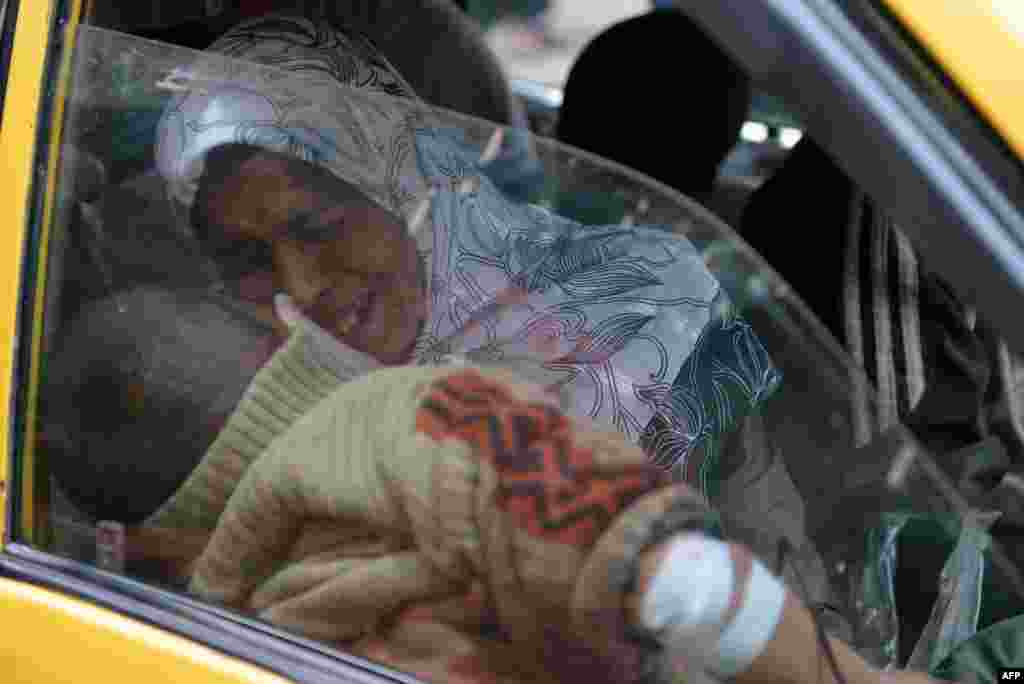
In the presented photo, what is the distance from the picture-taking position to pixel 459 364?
117cm

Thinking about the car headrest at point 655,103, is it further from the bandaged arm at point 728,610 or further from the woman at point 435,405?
the bandaged arm at point 728,610

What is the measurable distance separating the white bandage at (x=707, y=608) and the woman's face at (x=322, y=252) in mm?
439

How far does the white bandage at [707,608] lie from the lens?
92 centimetres

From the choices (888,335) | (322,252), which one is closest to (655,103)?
(888,335)

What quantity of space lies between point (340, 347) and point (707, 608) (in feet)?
1.63

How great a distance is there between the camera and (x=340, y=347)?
48.7 inches

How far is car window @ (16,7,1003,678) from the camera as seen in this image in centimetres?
113

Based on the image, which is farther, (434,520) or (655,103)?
(655,103)

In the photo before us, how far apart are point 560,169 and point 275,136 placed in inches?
14.5

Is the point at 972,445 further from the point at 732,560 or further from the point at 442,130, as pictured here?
the point at 442,130

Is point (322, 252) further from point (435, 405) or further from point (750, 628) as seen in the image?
point (750, 628)

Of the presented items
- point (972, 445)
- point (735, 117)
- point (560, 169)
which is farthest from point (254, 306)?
point (735, 117)

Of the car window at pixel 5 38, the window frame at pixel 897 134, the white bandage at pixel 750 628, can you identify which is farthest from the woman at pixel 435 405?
the window frame at pixel 897 134

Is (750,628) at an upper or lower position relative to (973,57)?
lower
